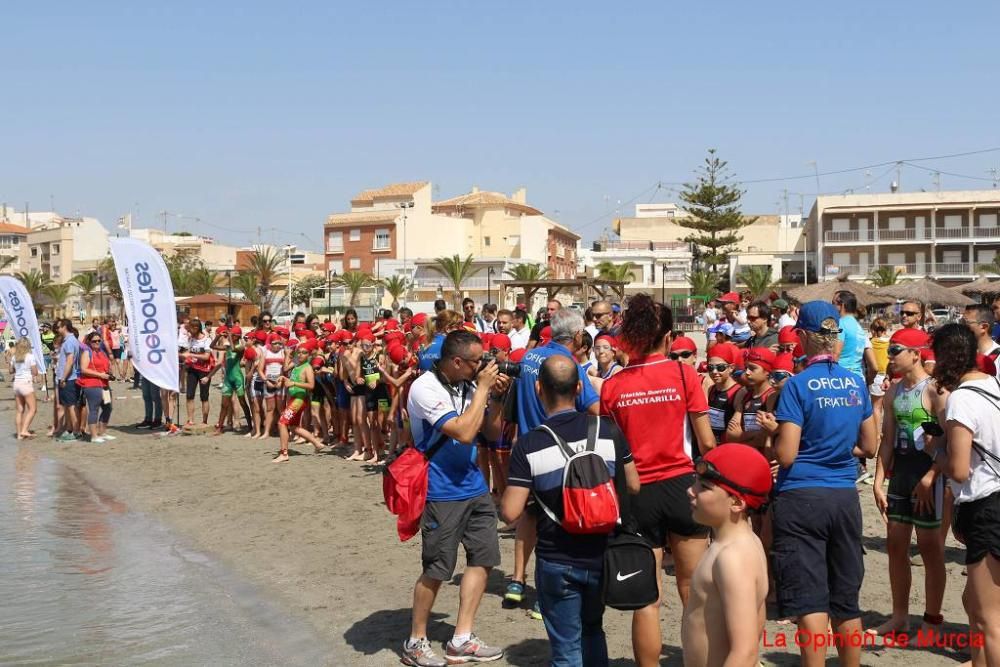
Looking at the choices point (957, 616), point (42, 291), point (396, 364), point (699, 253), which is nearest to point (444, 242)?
point (699, 253)

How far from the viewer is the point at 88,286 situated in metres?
74.4

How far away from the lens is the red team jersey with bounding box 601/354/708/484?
4.71 metres

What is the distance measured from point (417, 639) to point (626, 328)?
2.06 metres

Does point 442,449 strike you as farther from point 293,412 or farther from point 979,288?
point 979,288

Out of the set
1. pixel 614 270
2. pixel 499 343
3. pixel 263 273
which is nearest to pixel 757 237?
pixel 614 270

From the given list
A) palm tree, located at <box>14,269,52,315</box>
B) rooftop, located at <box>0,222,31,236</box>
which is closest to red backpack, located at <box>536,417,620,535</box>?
palm tree, located at <box>14,269,52,315</box>

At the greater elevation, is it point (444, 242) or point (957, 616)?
point (444, 242)

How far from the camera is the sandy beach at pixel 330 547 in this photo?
5582mm

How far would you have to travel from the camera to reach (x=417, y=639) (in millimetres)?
5160

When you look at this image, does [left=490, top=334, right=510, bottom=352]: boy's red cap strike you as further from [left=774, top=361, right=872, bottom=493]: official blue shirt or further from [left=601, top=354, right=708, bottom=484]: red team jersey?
[left=774, top=361, right=872, bottom=493]: official blue shirt

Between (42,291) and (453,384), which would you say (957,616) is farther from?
(42,291)

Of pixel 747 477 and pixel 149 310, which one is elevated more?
pixel 149 310

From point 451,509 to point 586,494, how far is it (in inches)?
58.7

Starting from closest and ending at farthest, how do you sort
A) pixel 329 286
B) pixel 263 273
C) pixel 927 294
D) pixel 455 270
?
pixel 927 294, pixel 263 273, pixel 455 270, pixel 329 286
